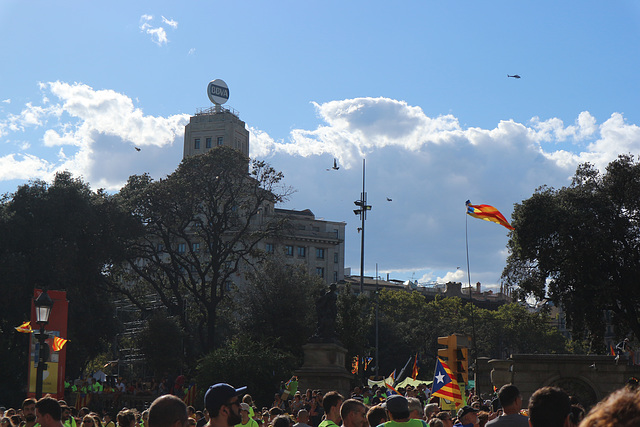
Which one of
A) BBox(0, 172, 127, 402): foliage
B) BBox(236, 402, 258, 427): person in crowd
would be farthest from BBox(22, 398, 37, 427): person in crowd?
BBox(0, 172, 127, 402): foliage

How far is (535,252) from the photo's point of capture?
127 ft

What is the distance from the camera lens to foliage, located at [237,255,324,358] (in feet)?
159

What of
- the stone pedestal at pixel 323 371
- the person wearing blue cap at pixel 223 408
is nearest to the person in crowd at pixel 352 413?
the person wearing blue cap at pixel 223 408

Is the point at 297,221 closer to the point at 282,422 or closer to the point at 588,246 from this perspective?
the point at 588,246

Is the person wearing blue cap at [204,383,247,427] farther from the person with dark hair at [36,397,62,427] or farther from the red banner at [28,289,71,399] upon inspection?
the red banner at [28,289,71,399]

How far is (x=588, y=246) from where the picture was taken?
36.7 metres

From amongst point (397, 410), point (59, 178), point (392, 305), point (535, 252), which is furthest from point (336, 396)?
point (392, 305)

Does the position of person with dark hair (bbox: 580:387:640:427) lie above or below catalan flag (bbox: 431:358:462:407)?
above

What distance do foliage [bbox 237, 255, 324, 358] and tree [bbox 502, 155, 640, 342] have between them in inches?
574

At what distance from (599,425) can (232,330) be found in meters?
55.7

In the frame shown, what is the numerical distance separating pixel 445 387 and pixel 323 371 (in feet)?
40.8

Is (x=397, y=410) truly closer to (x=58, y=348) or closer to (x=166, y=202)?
(x=58, y=348)

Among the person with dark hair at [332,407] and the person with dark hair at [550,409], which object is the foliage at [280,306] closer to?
the person with dark hair at [332,407]

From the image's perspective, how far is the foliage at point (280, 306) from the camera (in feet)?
159
